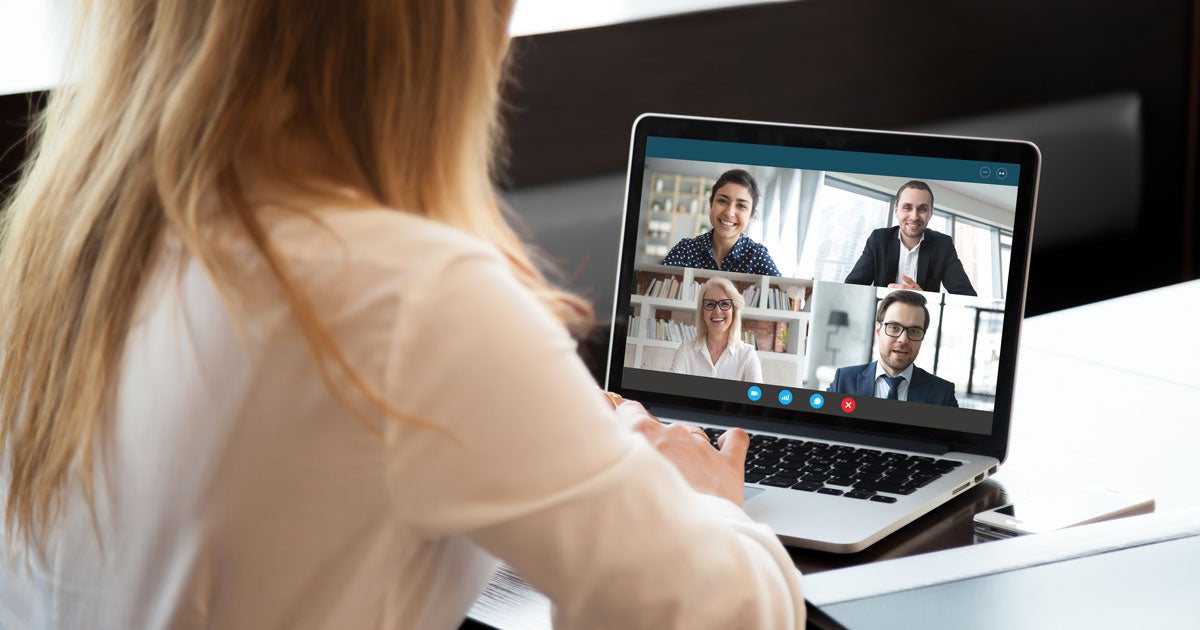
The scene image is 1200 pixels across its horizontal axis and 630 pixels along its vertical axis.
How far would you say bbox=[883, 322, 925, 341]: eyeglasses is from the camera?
1108 mm

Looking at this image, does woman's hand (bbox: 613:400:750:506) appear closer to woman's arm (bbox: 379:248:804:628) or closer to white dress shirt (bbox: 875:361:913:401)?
woman's arm (bbox: 379:248:804:628)

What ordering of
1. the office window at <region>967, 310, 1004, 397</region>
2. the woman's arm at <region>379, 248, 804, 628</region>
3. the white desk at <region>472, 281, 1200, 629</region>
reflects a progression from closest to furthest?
the woman's arm at <region>379, 248, 804, 628</region>
the white desk at <region>472, 281, 1200, 629</region>
the office window at <region>967, 310, 1004, 397</region>

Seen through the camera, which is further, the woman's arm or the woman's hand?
the woman's hand

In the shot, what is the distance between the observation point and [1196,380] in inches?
55.4

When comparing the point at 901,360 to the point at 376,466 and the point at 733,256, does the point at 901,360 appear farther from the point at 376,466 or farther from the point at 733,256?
the point at 376,466

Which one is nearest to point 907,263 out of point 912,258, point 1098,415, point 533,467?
point 912,258

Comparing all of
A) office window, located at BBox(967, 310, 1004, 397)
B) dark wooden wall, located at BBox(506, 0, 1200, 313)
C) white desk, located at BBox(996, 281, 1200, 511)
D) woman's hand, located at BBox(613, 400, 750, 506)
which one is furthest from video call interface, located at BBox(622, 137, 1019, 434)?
dark wooden wall, located at BBox(506, 0, 1200, 313)

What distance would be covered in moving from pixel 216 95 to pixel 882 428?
758mm

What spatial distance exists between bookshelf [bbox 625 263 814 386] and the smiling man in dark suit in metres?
0.06

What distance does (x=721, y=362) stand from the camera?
46.3 inches

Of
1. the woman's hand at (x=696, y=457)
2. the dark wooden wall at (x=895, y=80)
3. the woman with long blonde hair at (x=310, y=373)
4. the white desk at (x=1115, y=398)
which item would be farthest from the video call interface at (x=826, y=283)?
the dark wooden wall at (x=895, y=80)

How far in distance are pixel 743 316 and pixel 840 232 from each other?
0.13 meters

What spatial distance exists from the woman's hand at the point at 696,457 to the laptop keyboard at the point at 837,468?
20 centimetres

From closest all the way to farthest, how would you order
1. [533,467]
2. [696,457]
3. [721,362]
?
[533,467] → [696,457] → [721,362]
